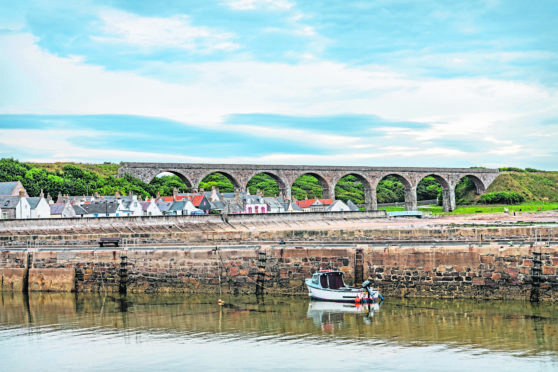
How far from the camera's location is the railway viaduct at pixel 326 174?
273ft

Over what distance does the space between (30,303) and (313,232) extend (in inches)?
542

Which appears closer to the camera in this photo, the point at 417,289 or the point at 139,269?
the point at 417,289

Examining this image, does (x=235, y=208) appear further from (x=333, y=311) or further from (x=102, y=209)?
(x=333, y=311)

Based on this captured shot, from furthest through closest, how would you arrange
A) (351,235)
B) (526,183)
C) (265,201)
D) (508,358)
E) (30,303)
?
1. (526,183)
2. (265,201)
3. (351,235)
4. (30,303)
5. (508,358)

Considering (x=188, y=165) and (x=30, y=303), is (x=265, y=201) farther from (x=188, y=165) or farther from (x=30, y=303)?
(x=30, y=303)

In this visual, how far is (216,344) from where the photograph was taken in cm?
1788

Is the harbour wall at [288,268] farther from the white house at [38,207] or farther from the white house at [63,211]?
the white house at [63,211]

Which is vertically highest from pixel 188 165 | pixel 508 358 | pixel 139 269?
pixel 188 165

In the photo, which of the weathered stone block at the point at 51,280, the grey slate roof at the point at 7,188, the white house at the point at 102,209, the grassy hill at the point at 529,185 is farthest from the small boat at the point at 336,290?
the grassy hill at the point at 529,185

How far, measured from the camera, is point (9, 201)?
46406 millimetres

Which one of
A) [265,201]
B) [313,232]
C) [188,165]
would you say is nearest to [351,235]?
[313,232]

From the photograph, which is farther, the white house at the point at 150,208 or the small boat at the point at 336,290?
the white house at the point at 150,208

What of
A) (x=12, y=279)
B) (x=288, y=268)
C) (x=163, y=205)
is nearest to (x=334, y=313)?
(x=288, y=268)

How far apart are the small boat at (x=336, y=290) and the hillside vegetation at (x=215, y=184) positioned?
5341 centimetres
